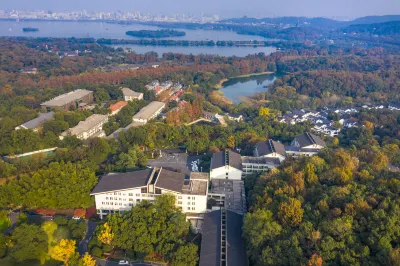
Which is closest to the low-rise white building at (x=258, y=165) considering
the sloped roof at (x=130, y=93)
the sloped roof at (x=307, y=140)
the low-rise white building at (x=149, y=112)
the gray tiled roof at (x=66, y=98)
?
the sloped roof at (x=307, y=140)

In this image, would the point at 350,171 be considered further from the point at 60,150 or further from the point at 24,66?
the point at 24,66

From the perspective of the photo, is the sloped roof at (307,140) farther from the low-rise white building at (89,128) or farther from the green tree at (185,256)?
the low-rise white building at (89,128)

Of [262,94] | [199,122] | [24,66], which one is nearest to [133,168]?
[199,122]

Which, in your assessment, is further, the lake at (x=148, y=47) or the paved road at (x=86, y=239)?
Answer: the lake at (x=148, y=47)

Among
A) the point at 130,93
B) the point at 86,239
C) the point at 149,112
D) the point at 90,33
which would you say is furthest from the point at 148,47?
the point at 86,239

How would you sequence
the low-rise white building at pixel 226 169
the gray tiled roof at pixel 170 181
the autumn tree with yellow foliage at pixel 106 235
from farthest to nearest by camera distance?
the low-rise white building at pixel 226 169, the gray tiled roof at pixel 170 181, the autumn tree with yellow foliage at pixel 106 235

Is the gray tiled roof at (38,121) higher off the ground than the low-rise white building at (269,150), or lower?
higher
